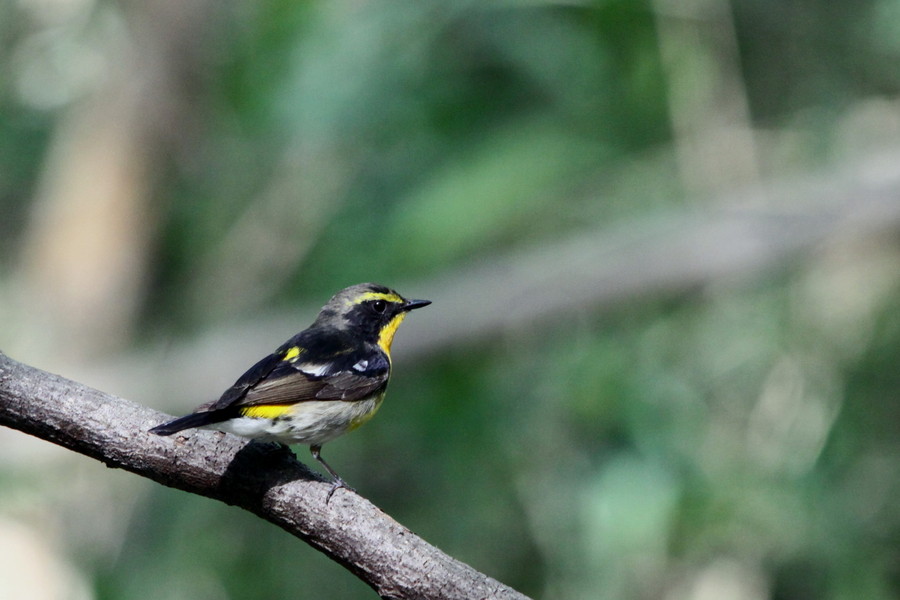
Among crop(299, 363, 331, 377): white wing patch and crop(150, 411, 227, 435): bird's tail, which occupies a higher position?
crop(299, 363, 331, 377): white wing patch

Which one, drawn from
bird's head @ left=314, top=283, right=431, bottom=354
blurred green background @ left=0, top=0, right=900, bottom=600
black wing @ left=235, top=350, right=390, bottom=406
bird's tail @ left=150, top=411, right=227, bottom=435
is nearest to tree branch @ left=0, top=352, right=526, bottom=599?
bird's tail @ left=150, top=411, right=227, bottom=435

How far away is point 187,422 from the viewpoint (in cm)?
253

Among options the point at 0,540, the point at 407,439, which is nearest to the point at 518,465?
the point at 407,439

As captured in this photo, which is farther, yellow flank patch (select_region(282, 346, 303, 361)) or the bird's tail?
yellow flank patch (select_region(282, 346, 303, 361))

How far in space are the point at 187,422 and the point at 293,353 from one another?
0.97 meters

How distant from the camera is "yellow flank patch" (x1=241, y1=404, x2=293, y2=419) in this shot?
9.84 feet

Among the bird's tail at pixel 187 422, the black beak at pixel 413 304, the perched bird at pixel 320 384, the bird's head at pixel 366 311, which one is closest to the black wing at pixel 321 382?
the perched bird at pixel 320 384

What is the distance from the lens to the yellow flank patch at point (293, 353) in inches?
135

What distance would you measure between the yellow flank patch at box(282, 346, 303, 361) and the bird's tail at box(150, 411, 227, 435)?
0.65 meters

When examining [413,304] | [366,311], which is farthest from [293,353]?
[413,304]

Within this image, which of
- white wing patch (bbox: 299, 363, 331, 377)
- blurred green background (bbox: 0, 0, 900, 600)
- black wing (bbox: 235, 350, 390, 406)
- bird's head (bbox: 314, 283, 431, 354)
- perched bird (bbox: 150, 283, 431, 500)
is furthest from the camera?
blurred green background (bbox: 0, 0, 900, 600)

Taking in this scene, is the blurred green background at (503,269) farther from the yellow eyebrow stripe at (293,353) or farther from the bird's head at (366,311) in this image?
the yellow eyebrow stripe at (293,353)

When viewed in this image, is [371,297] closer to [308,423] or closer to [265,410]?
[308,423]

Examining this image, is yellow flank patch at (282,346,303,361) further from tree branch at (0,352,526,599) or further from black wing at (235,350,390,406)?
tree branch at (0,352,526,599)
